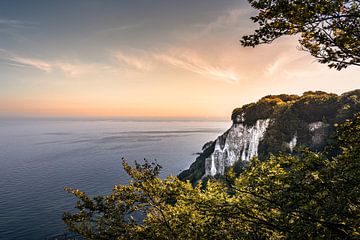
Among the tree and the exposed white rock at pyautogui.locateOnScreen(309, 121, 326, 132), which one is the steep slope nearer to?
the exposed white rock at pyautogui.locateOnScreen(309, 121, 326, 132)

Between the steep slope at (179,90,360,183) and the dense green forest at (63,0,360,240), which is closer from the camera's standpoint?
the dense green forest at (63,0,360,240)

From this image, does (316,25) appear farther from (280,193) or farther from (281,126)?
(281,126)

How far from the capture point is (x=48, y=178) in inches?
4230

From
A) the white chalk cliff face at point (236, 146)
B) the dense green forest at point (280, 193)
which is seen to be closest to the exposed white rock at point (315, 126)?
the white chalk cliff face at point (236, 146)

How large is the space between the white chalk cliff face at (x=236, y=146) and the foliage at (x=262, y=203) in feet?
183

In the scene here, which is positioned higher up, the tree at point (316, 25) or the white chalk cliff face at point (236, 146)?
A: the tree at point (316, 25)

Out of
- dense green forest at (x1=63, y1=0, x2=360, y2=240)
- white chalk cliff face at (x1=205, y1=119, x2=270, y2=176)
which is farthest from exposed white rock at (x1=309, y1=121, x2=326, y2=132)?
dense green forest at (x1=63, y1=0, x2=360, y2=240)

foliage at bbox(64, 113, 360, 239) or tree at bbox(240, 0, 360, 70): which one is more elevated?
tree at bbox(240, 0, 360, 70)

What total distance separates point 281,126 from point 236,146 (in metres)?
14.6

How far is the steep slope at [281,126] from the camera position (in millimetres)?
58438

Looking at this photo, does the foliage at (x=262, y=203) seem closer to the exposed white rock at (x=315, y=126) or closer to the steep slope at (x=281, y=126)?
the steep slope at (x=281, y=126)

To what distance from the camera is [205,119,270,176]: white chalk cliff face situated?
68.0m

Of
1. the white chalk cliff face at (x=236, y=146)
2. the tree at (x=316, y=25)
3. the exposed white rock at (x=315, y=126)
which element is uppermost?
the tree at (x=316, y=25)

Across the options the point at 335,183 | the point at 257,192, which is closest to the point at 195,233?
the point at 257,192
